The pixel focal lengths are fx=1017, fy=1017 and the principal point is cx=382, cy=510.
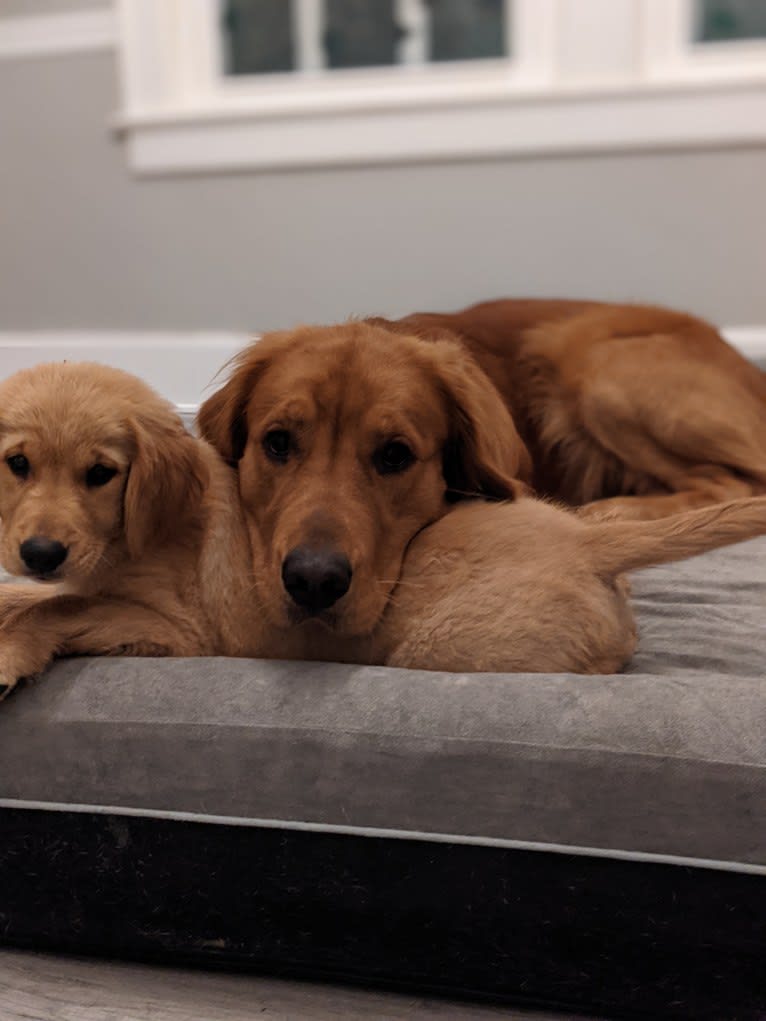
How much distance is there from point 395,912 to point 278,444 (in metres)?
0.66

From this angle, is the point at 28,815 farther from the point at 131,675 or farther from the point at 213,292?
the point at 213,292

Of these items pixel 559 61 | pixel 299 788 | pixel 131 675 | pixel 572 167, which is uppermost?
pixel 559 61

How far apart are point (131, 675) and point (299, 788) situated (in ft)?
0.88

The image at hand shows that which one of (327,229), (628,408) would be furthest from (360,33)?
(628,408)

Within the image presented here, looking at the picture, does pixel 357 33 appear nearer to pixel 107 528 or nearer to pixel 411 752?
pixel 107 528

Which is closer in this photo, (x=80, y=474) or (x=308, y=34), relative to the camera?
(x=80, y=474)

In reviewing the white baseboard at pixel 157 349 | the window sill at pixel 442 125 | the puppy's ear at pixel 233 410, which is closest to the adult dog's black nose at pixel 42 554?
the puppy's ear at pixel 233 410

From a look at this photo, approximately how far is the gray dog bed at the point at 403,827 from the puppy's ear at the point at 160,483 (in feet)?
0.62

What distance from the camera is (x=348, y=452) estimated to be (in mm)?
1452

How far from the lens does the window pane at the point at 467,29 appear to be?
371 centimetres

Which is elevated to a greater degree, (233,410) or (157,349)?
(233,410)

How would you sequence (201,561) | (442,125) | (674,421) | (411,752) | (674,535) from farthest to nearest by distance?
(442,125) < (674,421) < (201,561) < (674,535) < (411,752)

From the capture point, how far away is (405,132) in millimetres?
3758

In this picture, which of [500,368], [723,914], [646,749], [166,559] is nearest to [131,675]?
[166,559]
